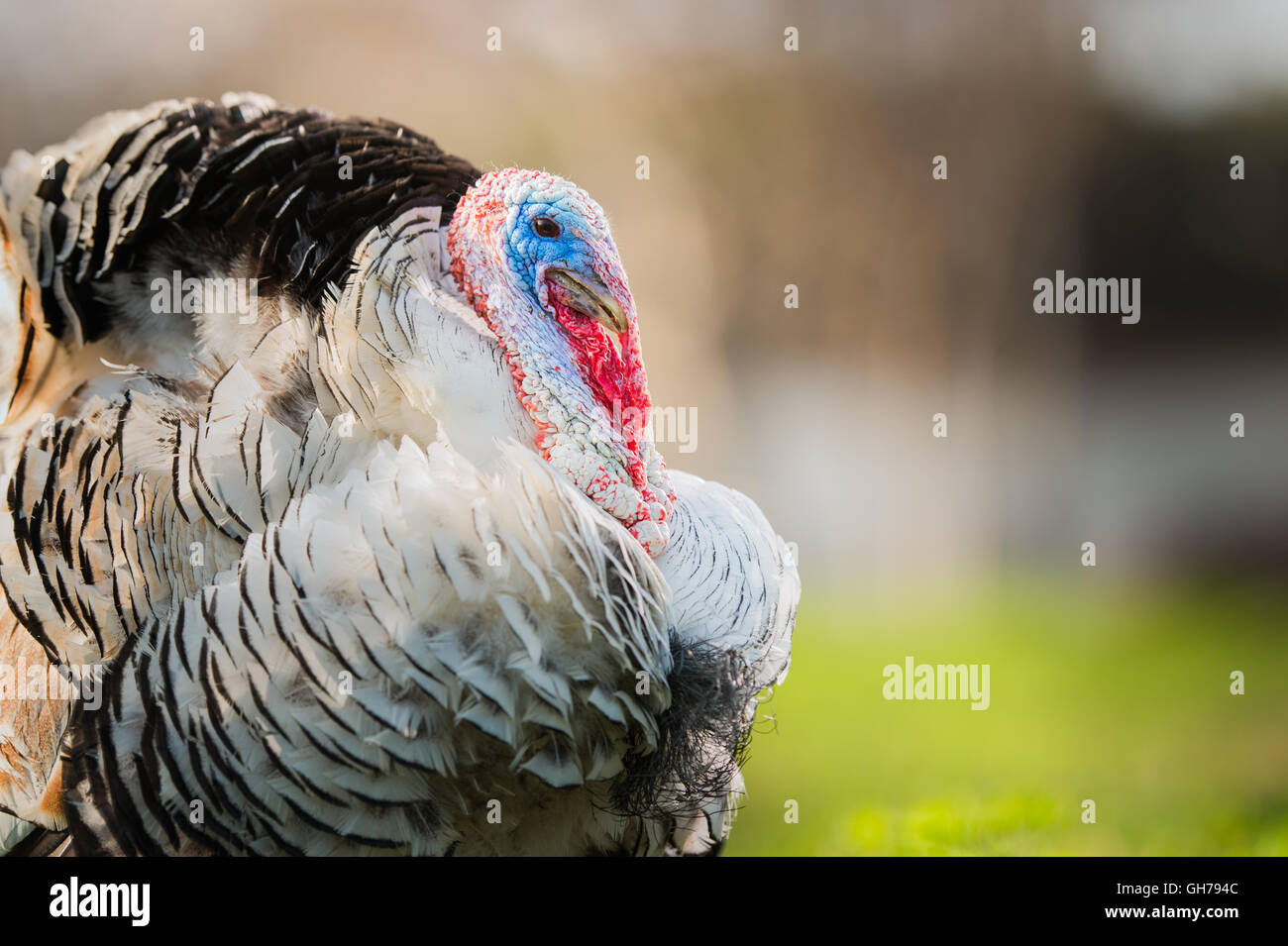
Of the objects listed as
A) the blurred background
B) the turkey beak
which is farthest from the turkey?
the blurred background

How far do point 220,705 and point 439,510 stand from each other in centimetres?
41

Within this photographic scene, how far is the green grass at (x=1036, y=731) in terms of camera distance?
2520mm

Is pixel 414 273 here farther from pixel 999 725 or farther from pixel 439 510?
pixel 999 725

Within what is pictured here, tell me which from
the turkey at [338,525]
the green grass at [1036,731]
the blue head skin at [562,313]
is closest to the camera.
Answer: the turkey at [338,525]

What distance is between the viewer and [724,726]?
159 centimetres

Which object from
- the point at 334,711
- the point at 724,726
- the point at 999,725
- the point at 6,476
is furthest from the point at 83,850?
the point at 999,725

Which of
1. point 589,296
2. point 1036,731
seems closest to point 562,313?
point 589,296

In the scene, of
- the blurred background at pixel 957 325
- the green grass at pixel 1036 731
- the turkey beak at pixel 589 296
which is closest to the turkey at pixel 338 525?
the turkey beak at pixel 589 296

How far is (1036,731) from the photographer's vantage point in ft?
11.2

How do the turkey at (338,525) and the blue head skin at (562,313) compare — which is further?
the blue head skin at (562,313)

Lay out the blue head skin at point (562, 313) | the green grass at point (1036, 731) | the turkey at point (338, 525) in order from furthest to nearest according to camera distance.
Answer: the green grass at point (1036, 731), the blue head skin at point (562, 313), the turkey at point (338, 525)

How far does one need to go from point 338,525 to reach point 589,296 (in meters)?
0.56

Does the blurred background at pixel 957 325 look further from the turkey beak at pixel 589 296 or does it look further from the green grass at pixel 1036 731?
the turkey beak at pixel 589 296

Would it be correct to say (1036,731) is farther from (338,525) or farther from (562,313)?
(338,525)
